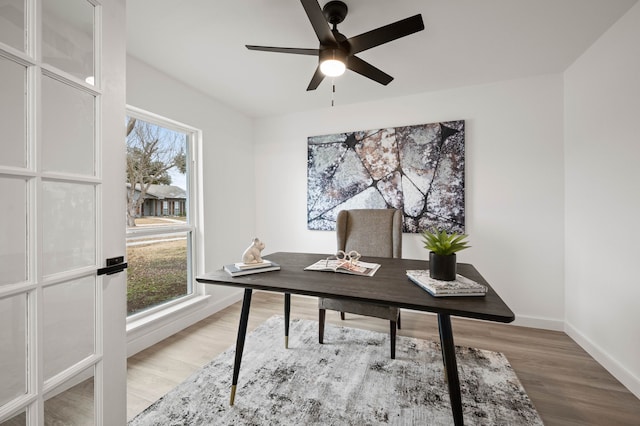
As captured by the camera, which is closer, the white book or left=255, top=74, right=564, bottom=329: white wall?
the white book

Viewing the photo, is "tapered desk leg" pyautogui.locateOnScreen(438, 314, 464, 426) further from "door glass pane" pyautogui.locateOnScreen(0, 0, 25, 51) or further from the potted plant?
"door glass pane" pyautogui.locateOnScreen(0, 0, 25, 51)

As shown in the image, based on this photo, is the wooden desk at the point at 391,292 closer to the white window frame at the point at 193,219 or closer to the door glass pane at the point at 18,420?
the door glass pane at the point at 18,420

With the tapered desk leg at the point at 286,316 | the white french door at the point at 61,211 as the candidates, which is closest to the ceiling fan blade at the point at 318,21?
the white french door at the point at 61,211

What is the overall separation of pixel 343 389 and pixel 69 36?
7.22 feet

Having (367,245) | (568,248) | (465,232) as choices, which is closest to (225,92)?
(367,245)

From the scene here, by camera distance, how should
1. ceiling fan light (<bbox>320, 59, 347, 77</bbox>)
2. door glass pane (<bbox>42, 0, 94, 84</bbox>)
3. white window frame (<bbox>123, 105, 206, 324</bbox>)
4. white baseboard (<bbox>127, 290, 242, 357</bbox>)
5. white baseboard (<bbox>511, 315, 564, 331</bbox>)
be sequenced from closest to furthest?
door glass pane (<bbox>42, 0, 94, 84</bbox>) → ceiling fan light (<bbox>320, 59, 347, 77</bbox>) → white baseboard (<bbox>127, 290, 242, 357</bbox>) → white baseboard (<bbox>511, 315, 564, 331</bbox>) → white window frame (<bbox>123, 105, 206, 324</bbox>)

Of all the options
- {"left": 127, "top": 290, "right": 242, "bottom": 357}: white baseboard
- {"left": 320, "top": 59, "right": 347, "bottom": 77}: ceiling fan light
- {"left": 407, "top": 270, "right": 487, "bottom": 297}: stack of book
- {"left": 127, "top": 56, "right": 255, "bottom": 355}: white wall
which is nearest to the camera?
{"left": 407, "top": 270, "right": 487, "bottom": 297}: stack of book

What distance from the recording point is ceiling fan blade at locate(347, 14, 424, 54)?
131 centimetres

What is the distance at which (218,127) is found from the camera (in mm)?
3102

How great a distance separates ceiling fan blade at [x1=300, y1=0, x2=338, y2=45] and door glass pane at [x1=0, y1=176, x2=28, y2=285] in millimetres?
1286

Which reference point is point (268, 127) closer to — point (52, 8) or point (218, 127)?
point (218, 127)

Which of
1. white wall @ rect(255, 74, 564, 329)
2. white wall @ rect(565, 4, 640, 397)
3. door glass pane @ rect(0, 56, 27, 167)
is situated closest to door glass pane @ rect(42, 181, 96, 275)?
door glass pane @ rect(0, 56, 27, 167)

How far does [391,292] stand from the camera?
116 centimetres

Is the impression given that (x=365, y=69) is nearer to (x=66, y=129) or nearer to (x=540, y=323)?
(x=66, y=129)
